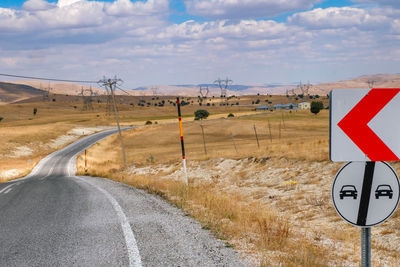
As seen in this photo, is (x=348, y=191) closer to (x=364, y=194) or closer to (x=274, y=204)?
(x=364, y=194)

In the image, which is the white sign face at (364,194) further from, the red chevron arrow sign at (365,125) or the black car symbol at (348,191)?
the red chevron arrow sign at (365,125)

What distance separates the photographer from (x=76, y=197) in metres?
12.4

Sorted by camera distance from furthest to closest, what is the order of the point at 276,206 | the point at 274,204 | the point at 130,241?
the point at 274,204 → the point at 276,206 → the point at 130,241

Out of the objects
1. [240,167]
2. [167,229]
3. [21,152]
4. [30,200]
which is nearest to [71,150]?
[21,152]

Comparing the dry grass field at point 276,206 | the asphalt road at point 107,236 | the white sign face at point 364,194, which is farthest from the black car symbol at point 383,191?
the asphalt road at point 107,236

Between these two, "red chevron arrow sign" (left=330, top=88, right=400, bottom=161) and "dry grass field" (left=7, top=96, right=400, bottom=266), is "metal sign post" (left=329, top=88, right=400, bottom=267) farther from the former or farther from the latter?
"dry grass field" (left=7, top=96, right=400, bottom=266)

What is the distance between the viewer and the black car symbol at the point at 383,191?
3439 mm

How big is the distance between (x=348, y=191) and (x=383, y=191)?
1.00 ft

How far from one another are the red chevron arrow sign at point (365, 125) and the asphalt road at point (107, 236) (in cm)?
240

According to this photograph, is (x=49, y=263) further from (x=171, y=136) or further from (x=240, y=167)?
Result: (x=171, y=136)

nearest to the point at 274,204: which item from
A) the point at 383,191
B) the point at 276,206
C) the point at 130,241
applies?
the point at 276,206

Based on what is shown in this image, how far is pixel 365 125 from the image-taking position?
3.53 meters

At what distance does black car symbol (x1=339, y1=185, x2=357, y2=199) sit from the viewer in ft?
11.5

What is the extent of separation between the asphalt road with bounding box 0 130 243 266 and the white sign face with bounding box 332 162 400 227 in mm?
2051
